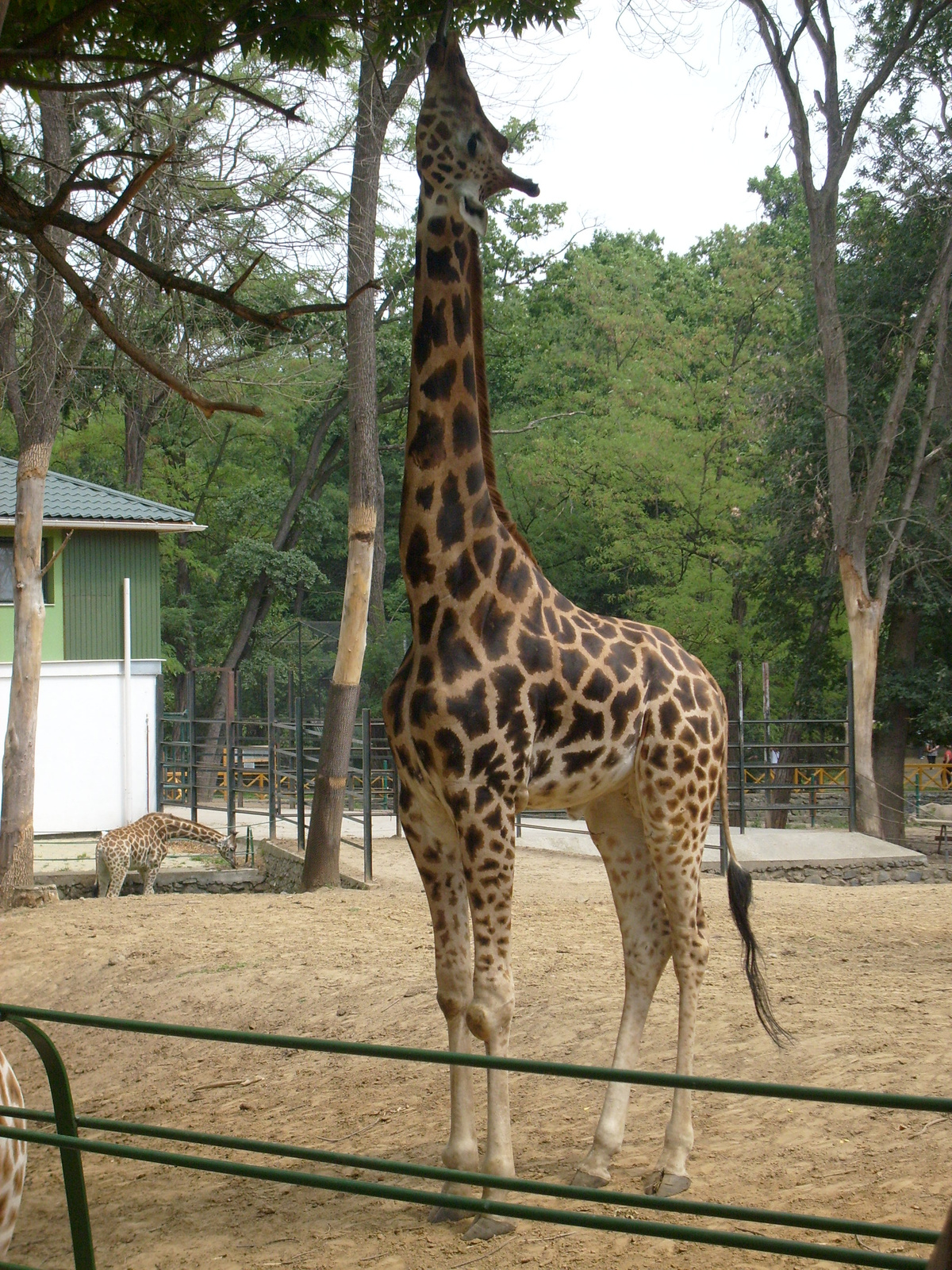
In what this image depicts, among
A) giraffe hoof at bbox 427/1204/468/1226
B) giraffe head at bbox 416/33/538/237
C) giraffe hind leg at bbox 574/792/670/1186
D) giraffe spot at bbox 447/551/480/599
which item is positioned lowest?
giraffe hoof at bbox 427/1204/468/1226

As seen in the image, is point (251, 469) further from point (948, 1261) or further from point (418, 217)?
point (948, 1261)

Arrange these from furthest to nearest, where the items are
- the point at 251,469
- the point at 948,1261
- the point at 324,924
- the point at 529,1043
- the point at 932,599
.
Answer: the point at 251,469
the point at 932,599
the point at 324,924
the point at 529,1043
the point at 948,1261

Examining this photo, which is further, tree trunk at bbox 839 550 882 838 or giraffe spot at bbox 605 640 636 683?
tree trunk at bbox 839 550 882 838

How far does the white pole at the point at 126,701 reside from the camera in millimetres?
20031

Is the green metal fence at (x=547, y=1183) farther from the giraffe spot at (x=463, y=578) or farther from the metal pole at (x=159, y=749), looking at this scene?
the metal pole at (x=159, y=749)

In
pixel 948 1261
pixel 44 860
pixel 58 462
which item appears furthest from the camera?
pixel 58 462

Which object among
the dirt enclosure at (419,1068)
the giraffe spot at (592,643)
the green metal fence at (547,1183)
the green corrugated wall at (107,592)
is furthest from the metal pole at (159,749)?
the green metal fence at (547,1183)

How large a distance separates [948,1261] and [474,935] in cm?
309

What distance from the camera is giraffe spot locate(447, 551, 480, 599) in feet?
14.2

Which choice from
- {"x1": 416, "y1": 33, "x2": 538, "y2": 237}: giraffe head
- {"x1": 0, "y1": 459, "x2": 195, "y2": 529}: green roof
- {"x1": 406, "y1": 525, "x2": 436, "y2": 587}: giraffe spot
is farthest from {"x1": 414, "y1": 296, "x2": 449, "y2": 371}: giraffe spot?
{"x1": 0, "y1": 459, "x2": 195, "y2": 529}: green roof

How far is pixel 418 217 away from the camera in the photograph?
4520mm

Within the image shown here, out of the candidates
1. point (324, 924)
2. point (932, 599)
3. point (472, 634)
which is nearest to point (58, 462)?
point (932, 599)

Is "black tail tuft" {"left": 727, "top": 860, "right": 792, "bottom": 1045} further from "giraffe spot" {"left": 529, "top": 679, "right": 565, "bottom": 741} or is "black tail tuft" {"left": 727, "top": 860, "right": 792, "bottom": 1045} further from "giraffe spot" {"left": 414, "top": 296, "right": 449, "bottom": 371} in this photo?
"giraffe spot" {"left": 414, "top": 296, "right": 449, "bottom": 371}

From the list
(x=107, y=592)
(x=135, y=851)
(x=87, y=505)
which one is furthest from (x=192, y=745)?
(x=87, y=505)
